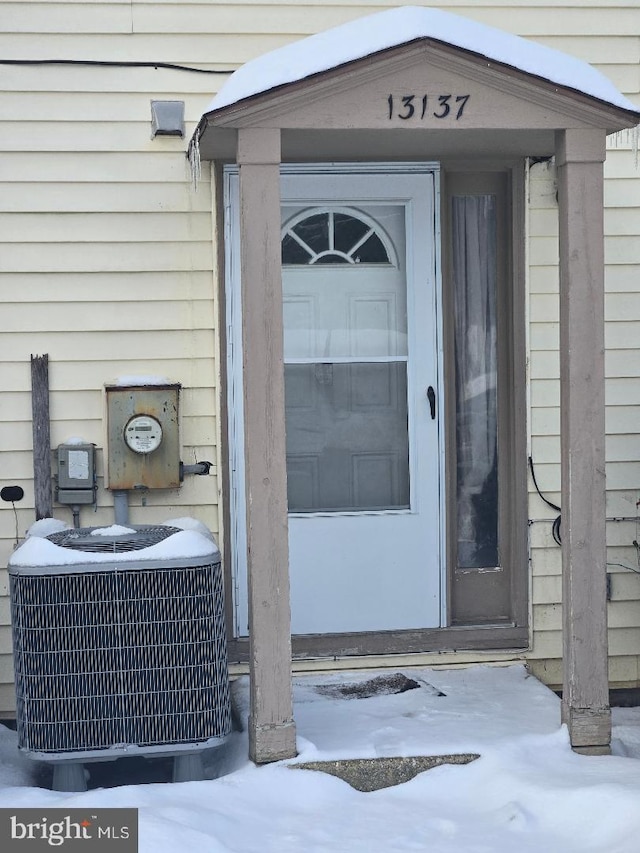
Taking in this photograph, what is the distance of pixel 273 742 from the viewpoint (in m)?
4.42

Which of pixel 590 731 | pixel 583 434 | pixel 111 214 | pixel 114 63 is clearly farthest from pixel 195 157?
pixel 590 731

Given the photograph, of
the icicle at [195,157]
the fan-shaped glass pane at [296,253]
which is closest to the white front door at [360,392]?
the fan-shaped glass pane at [296,253]

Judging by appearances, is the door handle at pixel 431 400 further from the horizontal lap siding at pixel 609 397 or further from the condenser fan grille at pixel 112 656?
the condenser fan grille at pixel 112 656

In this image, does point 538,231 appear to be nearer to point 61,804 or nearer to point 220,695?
point 220,695

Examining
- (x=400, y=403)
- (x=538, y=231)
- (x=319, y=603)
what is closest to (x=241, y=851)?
(x=319, y=603)

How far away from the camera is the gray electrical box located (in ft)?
17.2

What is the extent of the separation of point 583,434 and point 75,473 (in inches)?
89.6

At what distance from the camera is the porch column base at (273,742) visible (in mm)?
4414

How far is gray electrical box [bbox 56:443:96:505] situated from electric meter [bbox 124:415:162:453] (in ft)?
0.66

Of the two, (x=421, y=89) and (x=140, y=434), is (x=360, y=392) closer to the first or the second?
(x=140, y=434)

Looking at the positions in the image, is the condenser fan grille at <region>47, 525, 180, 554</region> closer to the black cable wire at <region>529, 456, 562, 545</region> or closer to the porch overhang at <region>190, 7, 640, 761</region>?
the porch overhang at <region>190, 7, 640, 761</region>

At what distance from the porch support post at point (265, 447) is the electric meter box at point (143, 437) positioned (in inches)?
38.4

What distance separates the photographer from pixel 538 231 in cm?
555

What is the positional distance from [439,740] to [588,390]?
1.50m
